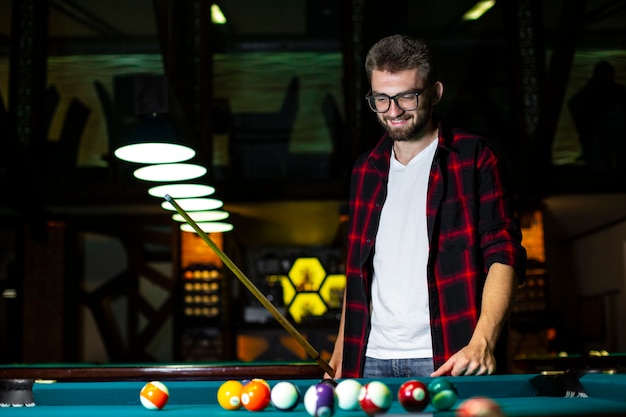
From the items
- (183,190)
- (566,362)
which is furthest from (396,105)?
(183,190)

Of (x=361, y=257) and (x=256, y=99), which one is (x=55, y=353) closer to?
(x=256, y=99)

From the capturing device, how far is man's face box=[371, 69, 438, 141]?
8.18 feet

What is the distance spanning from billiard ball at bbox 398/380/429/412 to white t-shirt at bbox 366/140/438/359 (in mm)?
770

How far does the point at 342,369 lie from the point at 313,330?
6559 mm

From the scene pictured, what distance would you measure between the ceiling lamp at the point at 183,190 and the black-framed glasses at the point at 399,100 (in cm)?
303

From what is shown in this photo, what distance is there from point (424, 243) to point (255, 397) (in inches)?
35.8

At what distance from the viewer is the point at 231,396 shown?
184 cm

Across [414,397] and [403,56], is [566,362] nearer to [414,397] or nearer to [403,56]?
[403,56]

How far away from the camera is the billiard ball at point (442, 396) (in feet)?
5.47

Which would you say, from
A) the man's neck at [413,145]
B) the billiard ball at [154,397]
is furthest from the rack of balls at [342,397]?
the man's neck at [413,145]

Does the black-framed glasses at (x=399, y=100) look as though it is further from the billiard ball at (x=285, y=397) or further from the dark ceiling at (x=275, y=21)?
the dark ceiling at (x=275, y=21)

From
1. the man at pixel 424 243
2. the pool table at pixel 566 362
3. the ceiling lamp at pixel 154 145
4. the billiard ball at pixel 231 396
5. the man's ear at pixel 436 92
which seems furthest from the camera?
the ceiling lamp at pixel 154 145

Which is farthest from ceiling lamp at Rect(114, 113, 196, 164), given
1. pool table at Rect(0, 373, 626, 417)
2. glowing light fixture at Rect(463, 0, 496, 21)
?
glowing light fixture at Rect(463, 0, 496, 21)

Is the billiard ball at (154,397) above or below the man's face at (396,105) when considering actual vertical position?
below
